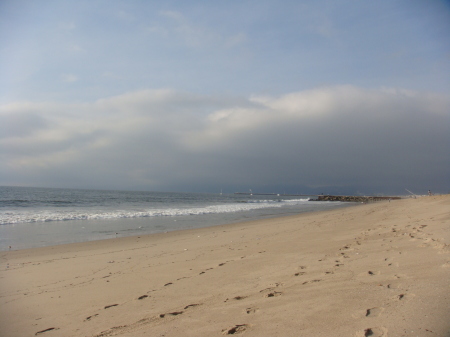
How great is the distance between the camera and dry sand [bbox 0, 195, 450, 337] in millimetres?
3250

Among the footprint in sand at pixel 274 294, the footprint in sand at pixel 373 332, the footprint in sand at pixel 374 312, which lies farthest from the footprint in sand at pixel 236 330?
the footprint in sand at pixel 374 312

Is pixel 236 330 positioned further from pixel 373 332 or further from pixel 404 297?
pixel 404 297

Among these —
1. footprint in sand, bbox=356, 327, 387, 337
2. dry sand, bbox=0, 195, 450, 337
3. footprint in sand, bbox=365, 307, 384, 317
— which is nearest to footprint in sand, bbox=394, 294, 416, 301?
dry sand, bbox=0, 195, 450, 337

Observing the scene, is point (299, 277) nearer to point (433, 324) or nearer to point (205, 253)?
point (433, 324)

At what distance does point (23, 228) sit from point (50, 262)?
31.1ft

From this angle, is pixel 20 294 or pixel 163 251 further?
pixel 163 251

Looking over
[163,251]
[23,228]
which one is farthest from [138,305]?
[23,228]

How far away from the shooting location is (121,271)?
6.66 metres

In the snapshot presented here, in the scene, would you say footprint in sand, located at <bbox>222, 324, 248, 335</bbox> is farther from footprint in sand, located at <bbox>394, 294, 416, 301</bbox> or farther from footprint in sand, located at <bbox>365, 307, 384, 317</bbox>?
footprint in sand, located at <bbox>394, 294, 416, 301</bbox>

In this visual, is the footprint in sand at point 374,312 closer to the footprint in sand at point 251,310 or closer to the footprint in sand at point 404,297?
the footprint in sand at point 404,297

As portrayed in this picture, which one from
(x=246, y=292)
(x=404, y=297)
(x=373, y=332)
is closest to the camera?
(x=373, y=332)

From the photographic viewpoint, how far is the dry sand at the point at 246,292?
10.7 ft

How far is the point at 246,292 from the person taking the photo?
4508 mm

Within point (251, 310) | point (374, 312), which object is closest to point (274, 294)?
point (251, 310)
